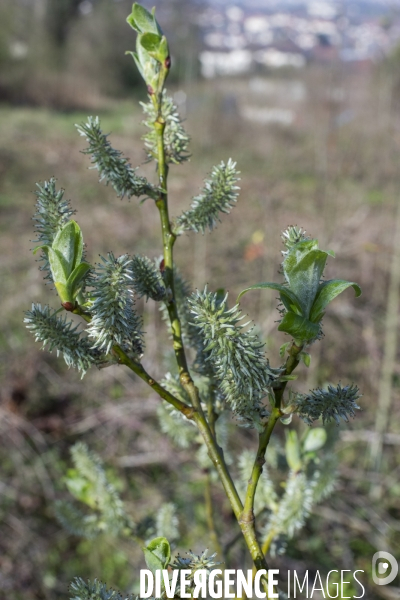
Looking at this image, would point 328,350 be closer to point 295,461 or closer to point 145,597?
point 295,461

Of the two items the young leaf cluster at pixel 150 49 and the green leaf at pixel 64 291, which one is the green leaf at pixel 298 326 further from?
the young leaf cluster at pixel 150 49

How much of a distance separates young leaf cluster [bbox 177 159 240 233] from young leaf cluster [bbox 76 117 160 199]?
9 cm

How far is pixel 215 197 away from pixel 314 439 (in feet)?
1.85

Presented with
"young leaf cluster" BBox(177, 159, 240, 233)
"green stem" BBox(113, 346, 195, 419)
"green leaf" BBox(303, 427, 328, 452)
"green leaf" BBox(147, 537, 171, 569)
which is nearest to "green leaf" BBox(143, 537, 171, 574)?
"green leaf" BBox(147, 537, 171, 569)

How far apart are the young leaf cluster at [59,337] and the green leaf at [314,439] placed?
0.58 m

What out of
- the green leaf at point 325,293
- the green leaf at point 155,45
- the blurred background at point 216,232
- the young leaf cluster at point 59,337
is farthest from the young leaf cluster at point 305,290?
the blurred background at point 216,232

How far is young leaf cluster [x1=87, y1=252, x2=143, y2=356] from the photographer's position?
1.74 feet

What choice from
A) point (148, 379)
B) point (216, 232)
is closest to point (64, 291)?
point (148, 379)

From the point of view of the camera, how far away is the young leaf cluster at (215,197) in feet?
2.23

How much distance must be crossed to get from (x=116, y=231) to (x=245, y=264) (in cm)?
196

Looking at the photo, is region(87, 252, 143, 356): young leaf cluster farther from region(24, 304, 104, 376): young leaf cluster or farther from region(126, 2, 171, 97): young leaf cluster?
region(126, 2, 171, 97): young leaf cluster

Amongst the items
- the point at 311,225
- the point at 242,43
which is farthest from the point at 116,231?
the point at 242,43

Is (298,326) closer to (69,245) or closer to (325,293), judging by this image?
(325,293)

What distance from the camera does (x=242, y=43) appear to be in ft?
44.4
